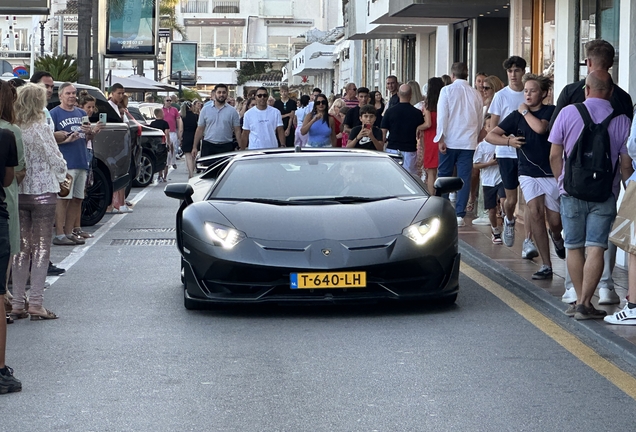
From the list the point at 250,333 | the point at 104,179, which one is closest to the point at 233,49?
the point at 104,179

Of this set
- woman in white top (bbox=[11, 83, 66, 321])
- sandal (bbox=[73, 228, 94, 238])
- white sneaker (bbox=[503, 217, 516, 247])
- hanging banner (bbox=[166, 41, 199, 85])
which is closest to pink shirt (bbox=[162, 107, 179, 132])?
sandal (bbox=[73, 228, 94, 238])

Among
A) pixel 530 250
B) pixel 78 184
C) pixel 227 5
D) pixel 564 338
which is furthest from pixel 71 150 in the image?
pixel 227 5

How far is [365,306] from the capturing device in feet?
29.9

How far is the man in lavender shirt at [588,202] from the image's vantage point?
26.9ft

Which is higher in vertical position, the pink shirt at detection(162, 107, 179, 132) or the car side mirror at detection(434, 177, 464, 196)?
the pink shirt at detection(162, 107, 179, 132)

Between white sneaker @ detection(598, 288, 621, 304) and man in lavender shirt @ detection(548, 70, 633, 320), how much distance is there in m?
0.55

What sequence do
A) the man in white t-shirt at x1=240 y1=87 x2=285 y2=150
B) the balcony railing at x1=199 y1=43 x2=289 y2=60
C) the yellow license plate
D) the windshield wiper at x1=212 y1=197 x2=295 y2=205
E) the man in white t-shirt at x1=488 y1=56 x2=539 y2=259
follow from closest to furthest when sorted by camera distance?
the yellow license plate, the windshield wiper at x1=212 y1=197 x2=295 y2=205, the man in white t-shirt at x1=488 y1=56 x2=539 y2=259, the man in white t-shirt at x1=240 y1=87 x2=285 y2=150, the balcony railing at x1=199 y1=43 x2=289 y2=60

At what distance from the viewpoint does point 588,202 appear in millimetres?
8266

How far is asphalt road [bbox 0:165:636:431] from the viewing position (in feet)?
18.7

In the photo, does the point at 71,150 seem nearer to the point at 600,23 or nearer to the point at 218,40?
the point at 600,23

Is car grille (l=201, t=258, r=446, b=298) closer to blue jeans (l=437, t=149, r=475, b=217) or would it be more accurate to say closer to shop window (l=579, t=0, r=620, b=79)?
shop window (l=579, t=0, r=620, b=79)

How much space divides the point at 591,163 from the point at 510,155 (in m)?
3.42

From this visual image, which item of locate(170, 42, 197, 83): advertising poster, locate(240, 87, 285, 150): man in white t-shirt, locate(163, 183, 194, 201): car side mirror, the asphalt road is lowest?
the asphalt road

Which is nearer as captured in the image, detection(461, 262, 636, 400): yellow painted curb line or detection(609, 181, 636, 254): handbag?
detection(461, 262, 636, 400): yellow painted curb line
